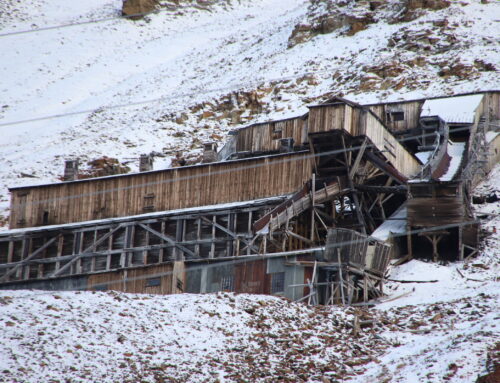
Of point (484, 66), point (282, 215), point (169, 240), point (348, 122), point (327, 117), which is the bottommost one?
point (169, 240)

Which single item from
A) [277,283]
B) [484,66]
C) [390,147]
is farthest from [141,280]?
[484,66]

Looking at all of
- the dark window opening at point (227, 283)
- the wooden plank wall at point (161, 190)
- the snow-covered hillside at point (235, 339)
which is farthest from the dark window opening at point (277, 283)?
the wooden plank wall at point (161, 190)

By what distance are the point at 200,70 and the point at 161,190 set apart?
48.3m

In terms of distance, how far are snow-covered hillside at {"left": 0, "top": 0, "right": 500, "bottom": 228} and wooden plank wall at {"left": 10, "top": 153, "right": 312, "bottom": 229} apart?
31.5ft

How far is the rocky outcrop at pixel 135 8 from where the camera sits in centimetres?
11325

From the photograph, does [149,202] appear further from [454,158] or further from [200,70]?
[200,70]

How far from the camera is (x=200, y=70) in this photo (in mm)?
95438

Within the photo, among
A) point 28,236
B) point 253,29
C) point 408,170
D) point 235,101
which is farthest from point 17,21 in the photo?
point 408,170

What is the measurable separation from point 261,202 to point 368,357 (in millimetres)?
18096

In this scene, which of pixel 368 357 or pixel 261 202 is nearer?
pixel 368 357

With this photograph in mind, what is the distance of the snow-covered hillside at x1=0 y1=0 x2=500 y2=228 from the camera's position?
243 ft

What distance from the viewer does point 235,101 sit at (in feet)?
266

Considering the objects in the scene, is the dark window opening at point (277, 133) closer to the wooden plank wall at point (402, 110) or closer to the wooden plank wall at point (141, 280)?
the wooden plank wall at point (402, 110)

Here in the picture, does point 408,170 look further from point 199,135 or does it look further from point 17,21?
point 17,21
